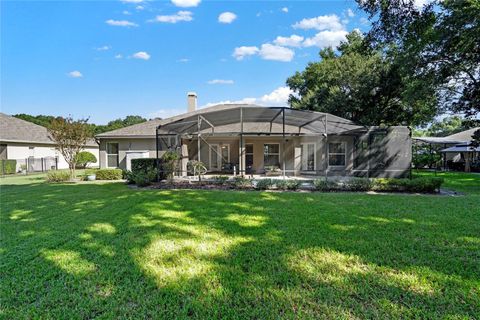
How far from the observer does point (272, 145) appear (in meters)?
17.1

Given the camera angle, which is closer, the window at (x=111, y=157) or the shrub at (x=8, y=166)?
the shrub at (x=8, y=166)

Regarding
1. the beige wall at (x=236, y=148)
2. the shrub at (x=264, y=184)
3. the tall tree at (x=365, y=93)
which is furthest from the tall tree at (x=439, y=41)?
the beige wall at (x=236, y=148)

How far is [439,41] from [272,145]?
9.91 metres

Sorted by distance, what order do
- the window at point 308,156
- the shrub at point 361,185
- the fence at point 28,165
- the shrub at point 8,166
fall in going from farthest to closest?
the fence at point 28,165, the shrub at point 8,166, the window at point 308,156, the shrub at point 361,185

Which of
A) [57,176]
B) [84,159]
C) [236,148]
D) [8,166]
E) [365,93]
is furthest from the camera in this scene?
[84,159]

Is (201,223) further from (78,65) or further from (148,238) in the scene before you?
(78,65)

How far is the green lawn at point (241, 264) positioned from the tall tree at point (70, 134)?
28.2ft

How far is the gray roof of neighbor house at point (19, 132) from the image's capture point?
19967 mm

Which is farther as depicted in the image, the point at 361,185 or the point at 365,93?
the point at 365,93

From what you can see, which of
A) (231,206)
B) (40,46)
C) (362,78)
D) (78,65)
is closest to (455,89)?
(362,78)

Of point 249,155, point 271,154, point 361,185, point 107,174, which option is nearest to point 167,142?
point 107,174

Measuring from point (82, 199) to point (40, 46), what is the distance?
1208cm

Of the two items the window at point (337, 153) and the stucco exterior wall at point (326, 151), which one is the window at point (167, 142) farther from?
the window at point (337, 153)

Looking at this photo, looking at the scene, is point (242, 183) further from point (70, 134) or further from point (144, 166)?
point (70, 134)
